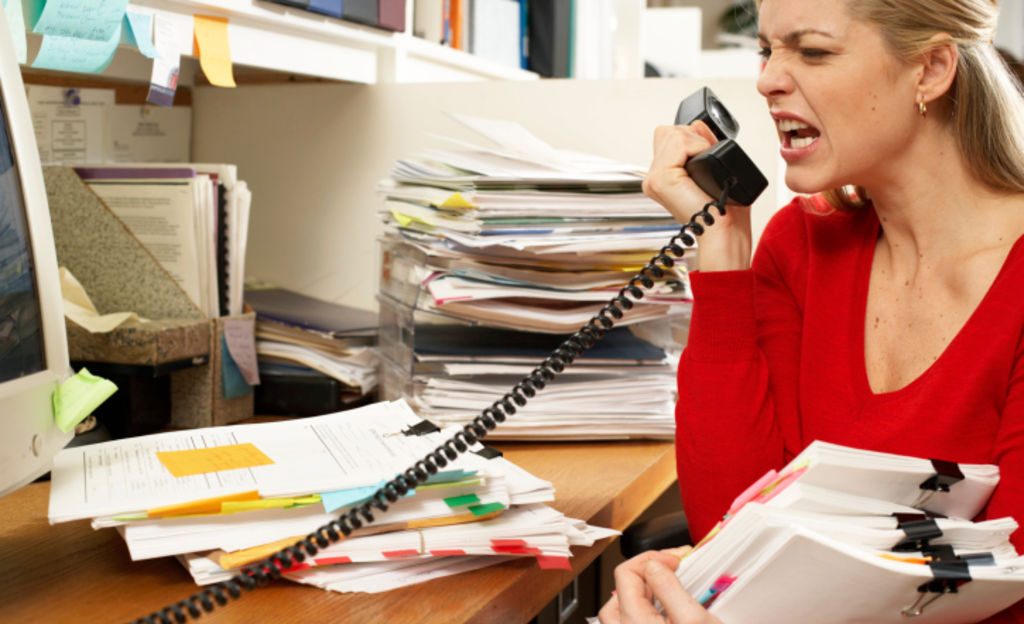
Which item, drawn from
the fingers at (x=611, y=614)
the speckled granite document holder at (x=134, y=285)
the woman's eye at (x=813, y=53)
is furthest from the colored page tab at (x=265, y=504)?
the woman's eye at (x=813, y=53)

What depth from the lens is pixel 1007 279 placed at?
1.05 meters

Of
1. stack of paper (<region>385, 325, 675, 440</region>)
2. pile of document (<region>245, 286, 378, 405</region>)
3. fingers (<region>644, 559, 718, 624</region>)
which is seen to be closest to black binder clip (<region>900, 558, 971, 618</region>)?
fingers (<region>644, 559, 718, 624</region>)

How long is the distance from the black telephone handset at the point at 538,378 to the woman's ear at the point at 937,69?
0.58 ft

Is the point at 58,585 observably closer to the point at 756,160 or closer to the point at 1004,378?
A: the point at 1004,378

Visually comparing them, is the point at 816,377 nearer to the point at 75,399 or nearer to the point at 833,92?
the point at 833,92

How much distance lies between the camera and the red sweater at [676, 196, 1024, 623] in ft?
3.40

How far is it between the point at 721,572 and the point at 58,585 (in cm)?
49

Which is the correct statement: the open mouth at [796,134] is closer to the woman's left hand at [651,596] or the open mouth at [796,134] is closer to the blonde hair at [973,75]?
the blonde hair at [973,75]

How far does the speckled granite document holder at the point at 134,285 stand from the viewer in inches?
53.2

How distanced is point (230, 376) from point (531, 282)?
1.29ft

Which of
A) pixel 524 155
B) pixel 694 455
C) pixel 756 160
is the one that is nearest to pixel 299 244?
pixel 524 155

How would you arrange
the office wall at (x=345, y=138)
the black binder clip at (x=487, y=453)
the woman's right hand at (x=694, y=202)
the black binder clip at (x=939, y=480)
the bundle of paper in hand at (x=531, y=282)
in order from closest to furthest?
the black binder clip at (x=939, y=480), the black binder clip at (x=487, y=453), the woman's right hand at (x=694, y=202), the bundle of paper in hand at (x=531, y=282), the office wall at (x=345, y=138)

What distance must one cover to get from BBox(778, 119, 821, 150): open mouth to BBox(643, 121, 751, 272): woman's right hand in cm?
9

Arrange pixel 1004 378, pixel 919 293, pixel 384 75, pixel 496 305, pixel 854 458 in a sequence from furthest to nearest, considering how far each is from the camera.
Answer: pixel 384 75 → pixel 496 305 → pixel 919 293 → pixel 1004 378 → pixel 854 458
